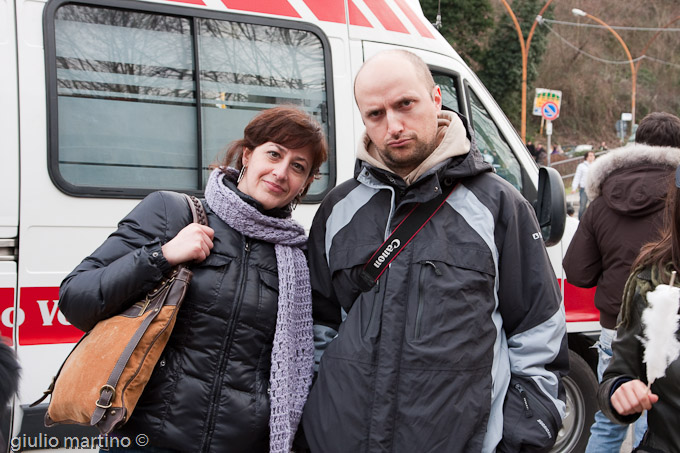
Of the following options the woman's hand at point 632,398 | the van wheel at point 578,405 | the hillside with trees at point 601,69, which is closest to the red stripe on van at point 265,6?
the woman's hand at point 632,398

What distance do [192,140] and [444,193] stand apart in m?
1.62

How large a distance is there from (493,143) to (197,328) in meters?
2.44

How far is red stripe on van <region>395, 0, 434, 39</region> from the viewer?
3.55 metres

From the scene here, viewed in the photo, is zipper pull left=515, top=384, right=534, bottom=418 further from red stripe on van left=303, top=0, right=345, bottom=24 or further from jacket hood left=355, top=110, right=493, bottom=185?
red stripe on van left=303, top=0, right=345, bottom=24

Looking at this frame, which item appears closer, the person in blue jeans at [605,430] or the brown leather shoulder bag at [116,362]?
the brown leather shoulder bag at [116,362]

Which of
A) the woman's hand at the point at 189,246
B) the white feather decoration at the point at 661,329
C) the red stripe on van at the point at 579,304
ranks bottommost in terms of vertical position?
the red stripe on van at the point at 579,304

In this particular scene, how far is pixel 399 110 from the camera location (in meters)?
1.92

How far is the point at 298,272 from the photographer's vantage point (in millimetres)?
2047

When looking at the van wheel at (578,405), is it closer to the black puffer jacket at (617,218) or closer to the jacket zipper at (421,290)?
the black puffer jacket at (617,218)

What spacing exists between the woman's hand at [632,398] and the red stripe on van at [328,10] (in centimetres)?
236

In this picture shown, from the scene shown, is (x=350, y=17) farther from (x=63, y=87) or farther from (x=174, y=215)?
(x=174, y=215)

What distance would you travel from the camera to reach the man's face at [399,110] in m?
1.91

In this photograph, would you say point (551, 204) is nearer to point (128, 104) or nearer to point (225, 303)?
point (225, 303)

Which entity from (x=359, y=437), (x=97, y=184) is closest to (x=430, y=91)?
(x=359, y=437)
